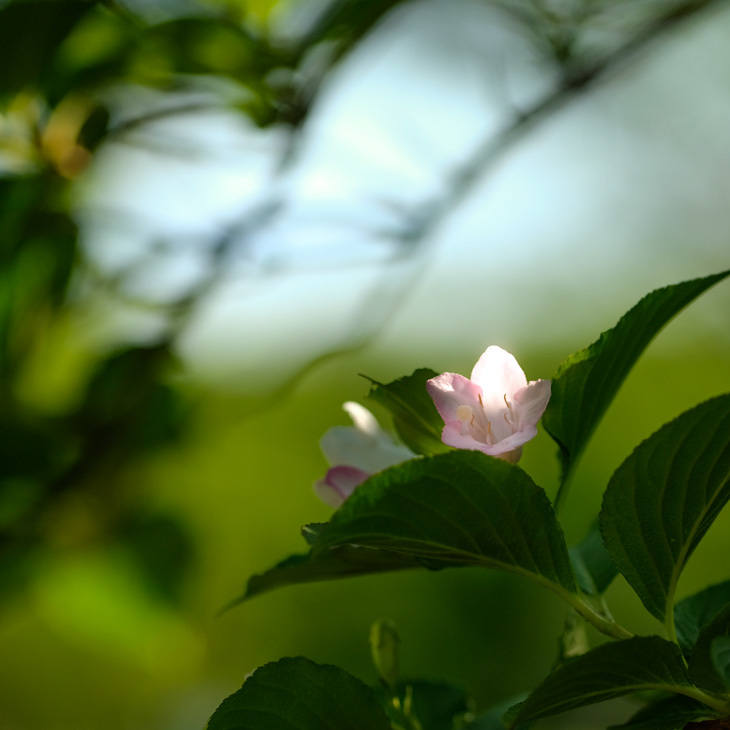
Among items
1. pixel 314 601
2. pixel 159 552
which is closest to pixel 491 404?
pixel 159 552

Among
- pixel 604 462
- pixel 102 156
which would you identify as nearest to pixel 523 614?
pixel 604 462

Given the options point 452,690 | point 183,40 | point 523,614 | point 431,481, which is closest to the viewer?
point 431,481

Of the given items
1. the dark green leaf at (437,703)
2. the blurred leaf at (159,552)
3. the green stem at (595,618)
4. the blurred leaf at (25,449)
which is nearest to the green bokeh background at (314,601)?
the blurred leaf at (159,552)

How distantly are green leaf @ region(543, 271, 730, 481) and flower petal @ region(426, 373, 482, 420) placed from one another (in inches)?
1.1

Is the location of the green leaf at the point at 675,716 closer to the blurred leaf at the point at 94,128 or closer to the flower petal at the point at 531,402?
the flower petal at the point at 531,402

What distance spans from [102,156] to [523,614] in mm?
1216

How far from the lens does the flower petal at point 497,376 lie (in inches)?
12.0

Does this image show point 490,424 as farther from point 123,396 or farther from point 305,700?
point 123,396

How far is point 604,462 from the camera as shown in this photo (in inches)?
67.9

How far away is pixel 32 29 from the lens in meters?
0.60

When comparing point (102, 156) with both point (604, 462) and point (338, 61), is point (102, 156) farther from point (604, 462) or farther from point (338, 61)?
point (604, 462)

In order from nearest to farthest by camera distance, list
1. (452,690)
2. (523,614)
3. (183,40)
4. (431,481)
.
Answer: (431,481)
(452,690)
(183,40)
(523,614)

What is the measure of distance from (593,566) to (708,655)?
0.33 feet

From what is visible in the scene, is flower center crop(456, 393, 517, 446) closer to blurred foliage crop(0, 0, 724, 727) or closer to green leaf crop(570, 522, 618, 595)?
green leaf crop(570, 522, 618, 595)
